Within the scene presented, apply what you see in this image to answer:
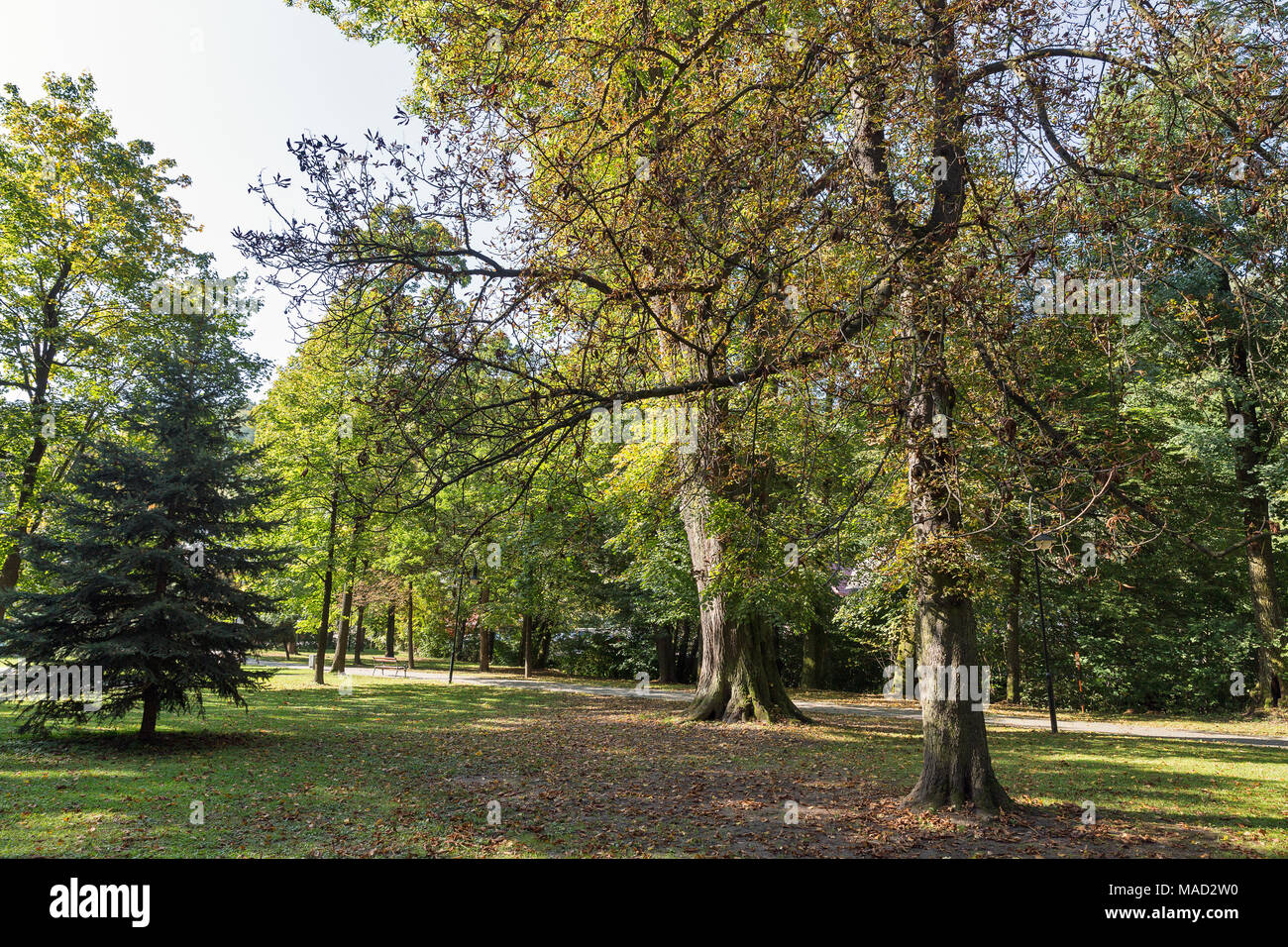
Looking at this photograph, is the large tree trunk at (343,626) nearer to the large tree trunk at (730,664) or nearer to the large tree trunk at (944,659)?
the large tree trunk at (730,664)

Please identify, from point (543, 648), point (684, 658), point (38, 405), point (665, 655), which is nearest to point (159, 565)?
point (38, 405)

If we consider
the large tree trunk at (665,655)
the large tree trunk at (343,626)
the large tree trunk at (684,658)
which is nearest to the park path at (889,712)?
the large tree trunk at (343,626)

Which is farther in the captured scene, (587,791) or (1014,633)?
(1014,633)

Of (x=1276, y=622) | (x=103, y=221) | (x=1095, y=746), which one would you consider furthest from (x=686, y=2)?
(x=1276, y=622)

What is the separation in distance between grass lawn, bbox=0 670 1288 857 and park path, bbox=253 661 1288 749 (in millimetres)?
1310

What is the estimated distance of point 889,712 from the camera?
19656mm

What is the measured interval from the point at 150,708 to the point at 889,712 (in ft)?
55.5

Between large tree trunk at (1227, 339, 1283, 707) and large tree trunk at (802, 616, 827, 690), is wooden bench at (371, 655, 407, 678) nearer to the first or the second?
large tree trunk at (802, 616, 827, 690)

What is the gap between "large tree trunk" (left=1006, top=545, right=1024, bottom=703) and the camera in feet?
69.4

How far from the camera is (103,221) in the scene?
1781 centimetres

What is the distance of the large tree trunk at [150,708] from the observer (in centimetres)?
1143

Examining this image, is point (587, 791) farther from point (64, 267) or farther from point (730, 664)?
point (64, 267)

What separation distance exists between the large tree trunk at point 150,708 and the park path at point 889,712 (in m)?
13.8

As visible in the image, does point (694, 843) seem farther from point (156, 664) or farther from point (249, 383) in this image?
point (249, 383)
